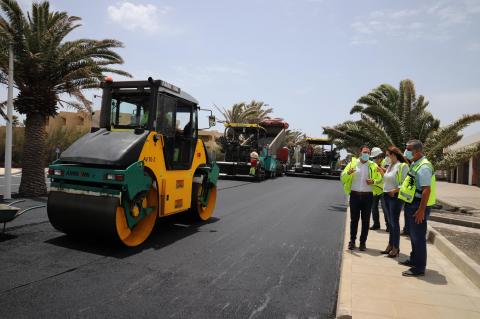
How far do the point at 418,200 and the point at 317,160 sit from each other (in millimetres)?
23568

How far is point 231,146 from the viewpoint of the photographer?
21031 millimetres

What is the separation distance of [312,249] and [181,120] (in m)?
3.40

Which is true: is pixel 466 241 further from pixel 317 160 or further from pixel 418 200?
pixel 317 160

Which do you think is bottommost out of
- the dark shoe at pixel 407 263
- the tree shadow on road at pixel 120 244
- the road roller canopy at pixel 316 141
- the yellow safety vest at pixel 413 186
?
the tree shadow on road at pixel 120 244

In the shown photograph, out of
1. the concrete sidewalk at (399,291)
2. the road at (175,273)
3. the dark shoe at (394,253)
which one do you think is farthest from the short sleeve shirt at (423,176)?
the road at (175,273)

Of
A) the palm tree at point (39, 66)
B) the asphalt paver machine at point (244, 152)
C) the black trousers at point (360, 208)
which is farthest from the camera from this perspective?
the asphalt paver machine at point (244, 152)

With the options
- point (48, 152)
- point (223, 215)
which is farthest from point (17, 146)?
point (223, 215)

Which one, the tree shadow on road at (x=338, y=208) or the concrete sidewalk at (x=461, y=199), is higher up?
the concrete sidewalk at (x=461, y=199)

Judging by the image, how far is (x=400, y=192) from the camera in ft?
18.4

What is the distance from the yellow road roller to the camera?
18.6ft

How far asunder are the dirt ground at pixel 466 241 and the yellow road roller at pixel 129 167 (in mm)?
5042

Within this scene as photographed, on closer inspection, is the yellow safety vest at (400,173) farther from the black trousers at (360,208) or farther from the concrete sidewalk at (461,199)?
the concrete sidewalk at (461,199)

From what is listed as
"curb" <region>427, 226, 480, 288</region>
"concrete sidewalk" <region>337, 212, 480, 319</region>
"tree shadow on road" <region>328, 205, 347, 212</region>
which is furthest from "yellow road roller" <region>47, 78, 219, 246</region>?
"tree shadow on road" <region>328, 205, 347, 212</region>

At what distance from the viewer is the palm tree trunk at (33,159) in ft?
39.6
